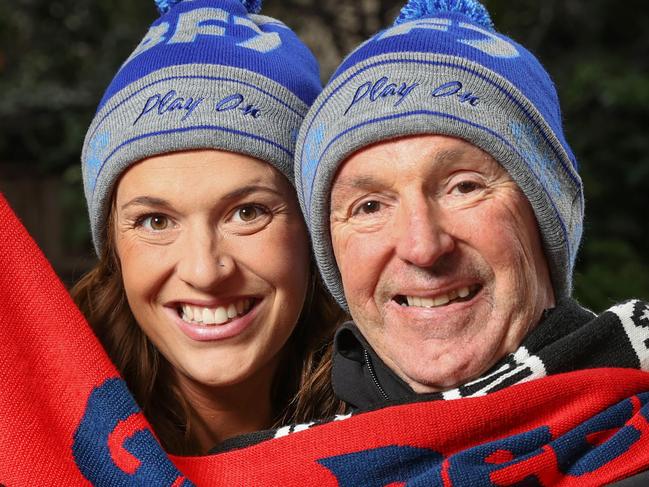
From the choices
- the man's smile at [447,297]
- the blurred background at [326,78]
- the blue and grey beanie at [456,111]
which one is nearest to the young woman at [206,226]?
the blue and grey beanie at [456,111]

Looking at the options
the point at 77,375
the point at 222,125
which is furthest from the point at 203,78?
the point at 77,375

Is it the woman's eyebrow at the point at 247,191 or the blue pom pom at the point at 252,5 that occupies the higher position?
the blue pom pom at the point at 252,5

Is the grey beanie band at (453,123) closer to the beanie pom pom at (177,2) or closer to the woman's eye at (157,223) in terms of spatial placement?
the woman's eye at (157,223)

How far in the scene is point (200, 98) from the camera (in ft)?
8.83

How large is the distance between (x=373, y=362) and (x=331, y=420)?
19 centimetres

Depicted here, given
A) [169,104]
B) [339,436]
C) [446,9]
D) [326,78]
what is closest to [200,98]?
[169,104]

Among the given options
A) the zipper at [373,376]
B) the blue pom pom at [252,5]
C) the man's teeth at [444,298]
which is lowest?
the zipper at [373,376]

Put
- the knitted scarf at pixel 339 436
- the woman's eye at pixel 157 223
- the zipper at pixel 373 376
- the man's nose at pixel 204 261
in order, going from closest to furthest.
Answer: the knitted scarf at pixel 339 436 < the zipper at pixel 373 376 < the man's nose at pixel 204 261 < the woman's eye at pixel 157 223

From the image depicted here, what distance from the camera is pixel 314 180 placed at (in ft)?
7.91

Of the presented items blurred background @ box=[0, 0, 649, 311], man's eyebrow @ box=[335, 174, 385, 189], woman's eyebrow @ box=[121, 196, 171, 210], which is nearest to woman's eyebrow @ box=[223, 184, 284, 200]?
woman's eyebrow @ box=[121, 196, 171, 210]

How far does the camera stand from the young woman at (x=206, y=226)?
2.67 meters

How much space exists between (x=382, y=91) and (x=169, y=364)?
3.68 feet

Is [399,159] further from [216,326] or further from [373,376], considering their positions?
[216,326]

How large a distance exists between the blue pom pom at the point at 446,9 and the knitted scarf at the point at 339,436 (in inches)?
29.8
